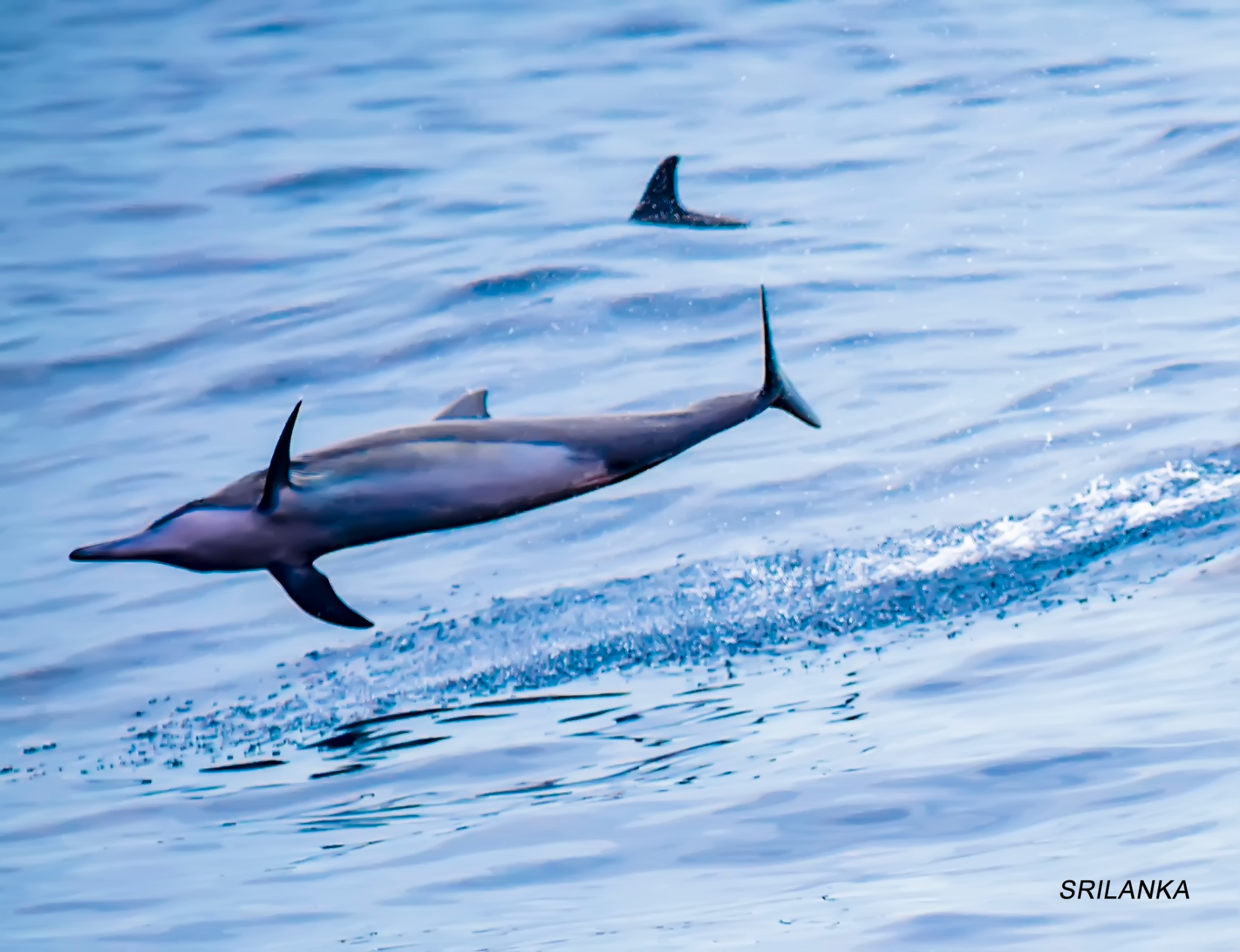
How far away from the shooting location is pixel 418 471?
7.04 meters

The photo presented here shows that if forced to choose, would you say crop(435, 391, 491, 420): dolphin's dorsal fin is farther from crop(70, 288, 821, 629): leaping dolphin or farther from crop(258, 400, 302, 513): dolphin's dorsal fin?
crop(258, 400, 302, 513): dolphin's dorsal fin

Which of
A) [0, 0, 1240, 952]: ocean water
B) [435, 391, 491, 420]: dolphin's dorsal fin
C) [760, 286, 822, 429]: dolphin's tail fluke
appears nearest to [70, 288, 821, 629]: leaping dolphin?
[435, 391, 491, 420]: dolphin's dorsal fin

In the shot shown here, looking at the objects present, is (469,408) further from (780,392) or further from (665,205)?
(665,205)

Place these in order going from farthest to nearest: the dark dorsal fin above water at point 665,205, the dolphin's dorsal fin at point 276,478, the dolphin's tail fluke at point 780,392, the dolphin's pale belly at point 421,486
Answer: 1. the dark dorsal fin above water at point 665,205
2. the dolphin's tail fluke at point 780,392
3. the dolphin's pale belly at point 421,486
4. the dolphin's dorsal fin at point 276,478

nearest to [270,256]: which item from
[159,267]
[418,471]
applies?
[159,267]

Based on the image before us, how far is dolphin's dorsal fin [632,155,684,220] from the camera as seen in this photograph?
614 inches

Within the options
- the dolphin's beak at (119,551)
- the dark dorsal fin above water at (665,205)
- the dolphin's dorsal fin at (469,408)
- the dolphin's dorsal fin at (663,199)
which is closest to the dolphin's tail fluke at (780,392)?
the dolphin's dorsal fin at (469,408)

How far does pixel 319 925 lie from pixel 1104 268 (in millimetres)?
10894

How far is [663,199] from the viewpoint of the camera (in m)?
15.6

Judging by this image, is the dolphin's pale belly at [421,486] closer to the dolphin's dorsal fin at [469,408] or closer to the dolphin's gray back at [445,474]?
the dolphin's gray back at [445,474]

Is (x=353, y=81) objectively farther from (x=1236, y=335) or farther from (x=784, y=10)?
(x=1236, y=335)

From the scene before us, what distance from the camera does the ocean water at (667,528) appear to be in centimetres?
637

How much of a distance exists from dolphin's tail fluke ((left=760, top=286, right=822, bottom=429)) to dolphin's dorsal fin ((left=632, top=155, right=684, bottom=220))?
775 cm

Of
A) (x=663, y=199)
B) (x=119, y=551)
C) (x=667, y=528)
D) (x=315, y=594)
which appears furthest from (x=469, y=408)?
(x=663, y=199)
